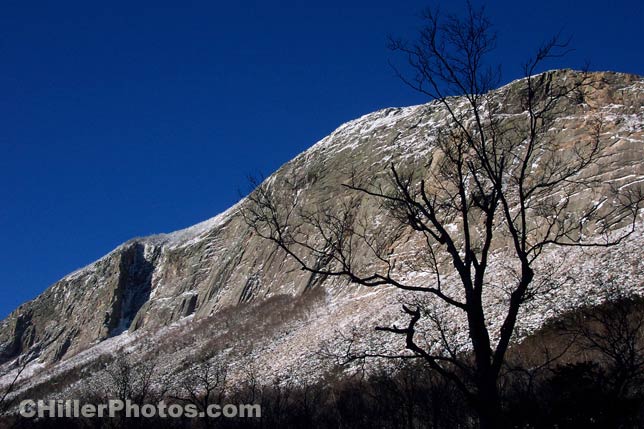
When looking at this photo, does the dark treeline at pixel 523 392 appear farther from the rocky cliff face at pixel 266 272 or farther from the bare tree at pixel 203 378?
the rocky cliff face at pixel 266 272

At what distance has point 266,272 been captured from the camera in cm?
5072

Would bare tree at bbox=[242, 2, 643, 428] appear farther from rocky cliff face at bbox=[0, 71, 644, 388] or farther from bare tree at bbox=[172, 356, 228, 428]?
bare tree at bbox=[172, 356, 228, 428]

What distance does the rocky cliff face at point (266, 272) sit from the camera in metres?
29.4

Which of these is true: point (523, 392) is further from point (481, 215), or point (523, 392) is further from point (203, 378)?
point (481, 215)

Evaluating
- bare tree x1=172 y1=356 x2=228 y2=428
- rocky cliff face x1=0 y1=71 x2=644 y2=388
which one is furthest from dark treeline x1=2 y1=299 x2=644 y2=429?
rocky cliff face x1=0 y1=71 x2=644 y2=388

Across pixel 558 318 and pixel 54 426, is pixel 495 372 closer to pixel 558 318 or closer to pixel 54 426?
pixel 558 318

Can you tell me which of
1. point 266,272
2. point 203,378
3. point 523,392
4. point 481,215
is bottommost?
point 523,392

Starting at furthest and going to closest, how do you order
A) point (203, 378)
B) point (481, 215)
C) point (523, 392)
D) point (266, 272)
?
point (266, 272) → point (481, 215) → point (203, 378) → point (523, 392)

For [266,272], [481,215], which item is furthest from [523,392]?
[266,272]

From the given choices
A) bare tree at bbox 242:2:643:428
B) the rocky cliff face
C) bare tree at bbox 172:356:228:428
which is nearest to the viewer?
bare tree at bbox 242:2:643:428

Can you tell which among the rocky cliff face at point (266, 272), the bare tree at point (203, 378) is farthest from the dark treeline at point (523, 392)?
the rocky cliff face at point (266, 272)

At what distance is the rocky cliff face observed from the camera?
96.6 ft

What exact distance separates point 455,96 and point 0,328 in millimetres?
98067

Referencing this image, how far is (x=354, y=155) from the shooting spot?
53.1 meters
